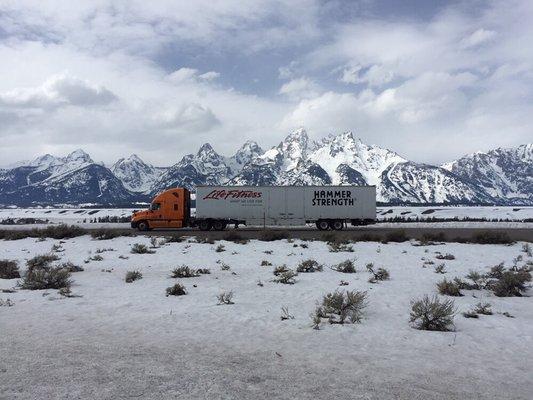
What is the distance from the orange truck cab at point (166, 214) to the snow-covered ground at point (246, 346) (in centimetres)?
2436

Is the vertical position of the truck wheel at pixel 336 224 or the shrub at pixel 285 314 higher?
the truck wheel at pixel 336 224

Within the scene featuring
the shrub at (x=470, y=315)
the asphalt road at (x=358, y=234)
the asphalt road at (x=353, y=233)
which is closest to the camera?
the shrub at (x=470, y=315)

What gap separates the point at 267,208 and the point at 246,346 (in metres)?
29.7

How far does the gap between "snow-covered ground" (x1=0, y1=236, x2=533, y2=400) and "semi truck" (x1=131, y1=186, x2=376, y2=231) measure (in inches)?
930

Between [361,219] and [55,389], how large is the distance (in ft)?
110

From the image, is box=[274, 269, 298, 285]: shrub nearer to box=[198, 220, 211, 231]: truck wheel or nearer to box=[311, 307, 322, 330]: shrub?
box=[311, 307, 322, 330]: shrub

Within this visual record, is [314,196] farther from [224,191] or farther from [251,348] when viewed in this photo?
[251,348]

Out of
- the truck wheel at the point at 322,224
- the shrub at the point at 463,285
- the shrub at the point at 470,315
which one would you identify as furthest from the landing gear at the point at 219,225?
the shrub at the point at 470,315

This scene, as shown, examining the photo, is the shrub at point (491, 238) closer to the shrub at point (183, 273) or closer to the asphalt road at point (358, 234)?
the asphalt road at point (358, 234)

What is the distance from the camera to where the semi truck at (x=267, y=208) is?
3603 centimetres

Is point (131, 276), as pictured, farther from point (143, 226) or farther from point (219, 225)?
point (143, 226)

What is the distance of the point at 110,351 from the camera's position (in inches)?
243

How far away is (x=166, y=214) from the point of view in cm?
3659

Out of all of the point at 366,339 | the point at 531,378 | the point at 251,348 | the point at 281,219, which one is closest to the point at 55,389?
the point at 251,348
